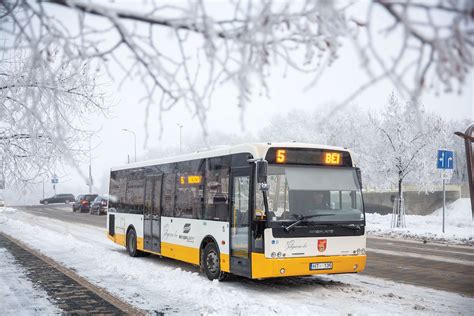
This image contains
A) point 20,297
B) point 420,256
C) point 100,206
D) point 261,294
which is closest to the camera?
point 20,297

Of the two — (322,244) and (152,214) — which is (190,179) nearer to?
(152,214)

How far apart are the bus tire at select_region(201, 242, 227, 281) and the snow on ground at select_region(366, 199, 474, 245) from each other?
12467 mm

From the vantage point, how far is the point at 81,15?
3.45 meters

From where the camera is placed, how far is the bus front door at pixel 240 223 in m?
9.78

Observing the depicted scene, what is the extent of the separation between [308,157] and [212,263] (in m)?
3.03

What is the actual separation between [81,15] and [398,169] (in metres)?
26.3

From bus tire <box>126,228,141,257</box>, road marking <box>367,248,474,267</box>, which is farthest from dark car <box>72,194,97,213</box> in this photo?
road marking <box>367,248,474,267</box>

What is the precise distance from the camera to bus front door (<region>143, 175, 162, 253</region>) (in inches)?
547

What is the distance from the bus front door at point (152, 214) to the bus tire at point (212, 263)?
2759 mm

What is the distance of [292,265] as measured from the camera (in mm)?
9477

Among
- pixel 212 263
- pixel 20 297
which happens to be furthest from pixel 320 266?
pixel 20 297

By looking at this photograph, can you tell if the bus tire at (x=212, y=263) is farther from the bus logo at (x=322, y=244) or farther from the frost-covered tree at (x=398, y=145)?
the frost-covered tree at (x=398, y=145)

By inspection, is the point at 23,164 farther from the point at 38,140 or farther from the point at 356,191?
the point at 356,191

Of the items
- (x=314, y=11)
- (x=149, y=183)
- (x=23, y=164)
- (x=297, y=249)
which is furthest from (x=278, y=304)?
(x=149, y=183)
